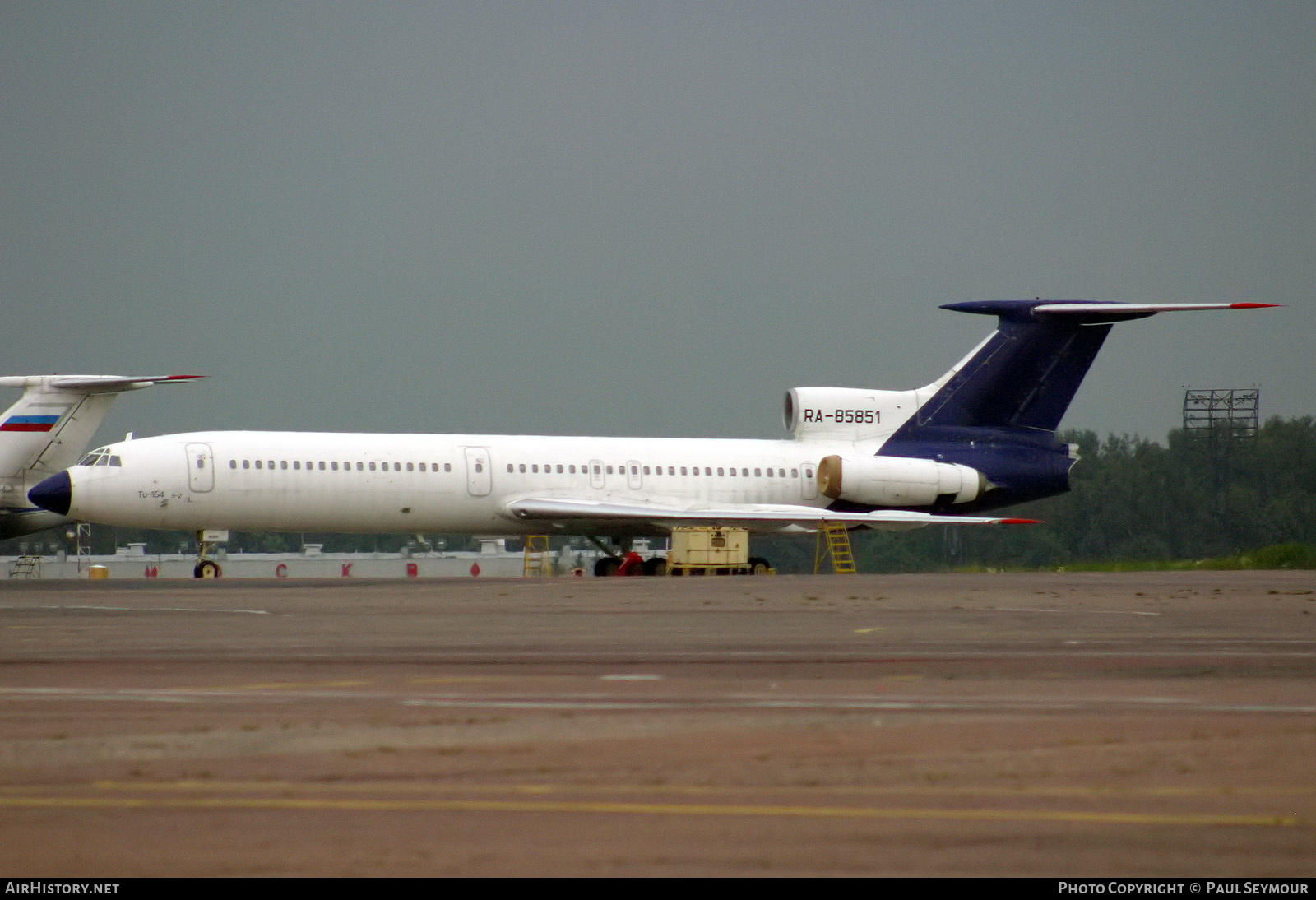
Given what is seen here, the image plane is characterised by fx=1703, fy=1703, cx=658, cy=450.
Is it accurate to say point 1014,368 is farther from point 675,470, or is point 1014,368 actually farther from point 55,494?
point 55,494

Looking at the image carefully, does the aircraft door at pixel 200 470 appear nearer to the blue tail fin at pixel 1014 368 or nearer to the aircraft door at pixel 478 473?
the aircraft door at pixel 478 473

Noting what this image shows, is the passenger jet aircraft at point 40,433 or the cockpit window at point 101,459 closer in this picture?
the cockpit window at point 101,459

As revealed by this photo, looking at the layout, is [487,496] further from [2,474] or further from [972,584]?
[972,584]

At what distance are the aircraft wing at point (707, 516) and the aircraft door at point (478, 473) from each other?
29.5 inches

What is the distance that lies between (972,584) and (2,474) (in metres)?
24.5

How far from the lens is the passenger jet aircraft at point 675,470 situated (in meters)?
36.8

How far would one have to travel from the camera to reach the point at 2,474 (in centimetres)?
4066

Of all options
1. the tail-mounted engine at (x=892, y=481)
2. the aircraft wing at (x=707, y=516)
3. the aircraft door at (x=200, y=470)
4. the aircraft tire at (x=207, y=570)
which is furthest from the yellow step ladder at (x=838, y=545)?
the aircraft door at (x=200, y=470)

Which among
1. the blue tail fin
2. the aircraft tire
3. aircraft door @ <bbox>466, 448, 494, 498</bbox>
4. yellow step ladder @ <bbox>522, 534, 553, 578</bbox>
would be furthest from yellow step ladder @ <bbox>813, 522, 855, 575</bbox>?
the aircraft tire

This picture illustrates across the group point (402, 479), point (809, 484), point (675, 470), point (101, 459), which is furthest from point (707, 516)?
point (101, 459)

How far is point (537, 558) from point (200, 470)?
12019mm

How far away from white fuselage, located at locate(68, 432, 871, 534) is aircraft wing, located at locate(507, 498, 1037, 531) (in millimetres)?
353

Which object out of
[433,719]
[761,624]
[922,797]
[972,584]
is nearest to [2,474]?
[972,584]

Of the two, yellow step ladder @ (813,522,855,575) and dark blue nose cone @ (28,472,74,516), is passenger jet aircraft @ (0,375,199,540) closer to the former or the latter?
dark blue nose cone @ (28,472,74,516)
